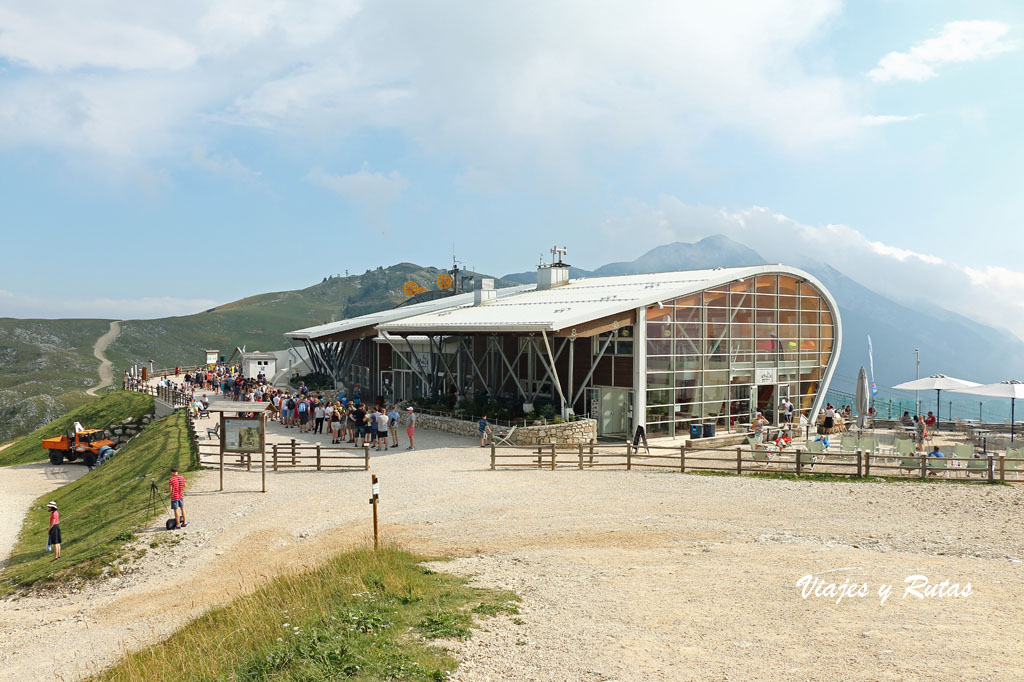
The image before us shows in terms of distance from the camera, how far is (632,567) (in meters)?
11.3

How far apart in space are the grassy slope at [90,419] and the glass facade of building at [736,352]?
31685mm

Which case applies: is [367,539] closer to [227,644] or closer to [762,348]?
[227,644]

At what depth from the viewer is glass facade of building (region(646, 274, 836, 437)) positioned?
26.1 m

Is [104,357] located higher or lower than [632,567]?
higher

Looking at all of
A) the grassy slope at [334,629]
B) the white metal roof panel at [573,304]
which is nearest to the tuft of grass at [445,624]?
the grassy slope at [334,629]

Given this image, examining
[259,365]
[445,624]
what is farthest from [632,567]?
[259,365]

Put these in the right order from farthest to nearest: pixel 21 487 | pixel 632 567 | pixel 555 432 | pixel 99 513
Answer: pixel 21 487, pixel 555 432, pixel 99 513, pixel 632 567

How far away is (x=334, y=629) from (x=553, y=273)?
31.2 meters

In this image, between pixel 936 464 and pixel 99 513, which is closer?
pixel 936 464

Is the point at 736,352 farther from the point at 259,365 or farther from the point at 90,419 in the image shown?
the point at 90,419

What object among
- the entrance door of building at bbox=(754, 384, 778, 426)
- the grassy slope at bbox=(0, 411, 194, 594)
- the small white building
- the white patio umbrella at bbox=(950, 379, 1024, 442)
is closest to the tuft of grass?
the grassy slope at bbox=(0, 411, 194, 594)

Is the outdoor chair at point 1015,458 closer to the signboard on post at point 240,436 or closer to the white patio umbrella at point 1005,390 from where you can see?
the white patio umbrella at point 1005,390

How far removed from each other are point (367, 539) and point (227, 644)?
4429mm

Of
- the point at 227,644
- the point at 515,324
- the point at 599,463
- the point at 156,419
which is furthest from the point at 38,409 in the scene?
the point at 227,644
